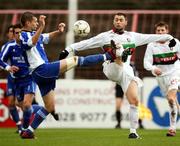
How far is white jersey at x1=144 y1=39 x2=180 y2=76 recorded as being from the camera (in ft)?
53.8

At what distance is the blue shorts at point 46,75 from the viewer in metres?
14.2

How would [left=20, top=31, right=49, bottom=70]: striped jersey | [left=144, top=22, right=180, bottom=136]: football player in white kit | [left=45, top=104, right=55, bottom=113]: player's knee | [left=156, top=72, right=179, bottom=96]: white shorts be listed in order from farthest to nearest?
[left=144, top=22, right=180, bottom=136]: football player in white kit < [left=156, top=72, right=179, bottom=96]: white shorts < [left=45, top=104, right=55, bottom=113]: player's knee < [left=20, top=31, right=49, bottom=70]: striped jersey

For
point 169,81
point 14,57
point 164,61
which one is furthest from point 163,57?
point 14,57

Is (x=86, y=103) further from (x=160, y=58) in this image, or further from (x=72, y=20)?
(x=160, y=58)

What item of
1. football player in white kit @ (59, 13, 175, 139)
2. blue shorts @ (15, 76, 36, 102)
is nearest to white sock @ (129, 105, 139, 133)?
football player in white kit @ (59, 13, 175, 139)

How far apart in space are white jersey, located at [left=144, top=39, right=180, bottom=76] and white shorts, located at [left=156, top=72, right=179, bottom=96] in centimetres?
10

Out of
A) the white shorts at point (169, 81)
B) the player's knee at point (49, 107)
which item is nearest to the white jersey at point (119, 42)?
the player's knee at point (49, 107)

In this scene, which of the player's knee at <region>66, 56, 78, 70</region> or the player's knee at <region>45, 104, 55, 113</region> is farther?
the player's knee at <region>45, 104, 55, 113</region>

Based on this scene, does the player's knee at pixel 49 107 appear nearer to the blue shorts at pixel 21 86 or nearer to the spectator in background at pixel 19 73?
the spectator in background at pixel 19 73

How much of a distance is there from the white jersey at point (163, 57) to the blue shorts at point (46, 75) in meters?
2.54

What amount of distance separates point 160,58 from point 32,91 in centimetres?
271

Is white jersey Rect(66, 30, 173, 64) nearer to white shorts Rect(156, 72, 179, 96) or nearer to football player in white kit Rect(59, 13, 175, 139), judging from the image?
football player in white kit Rect(59, 13, 175, 139)

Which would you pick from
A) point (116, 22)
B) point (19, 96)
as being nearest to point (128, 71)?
point (116, 22)

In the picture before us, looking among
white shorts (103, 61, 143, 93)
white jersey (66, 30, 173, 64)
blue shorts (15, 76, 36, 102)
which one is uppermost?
white jersey (66, 30, 173, 64)
